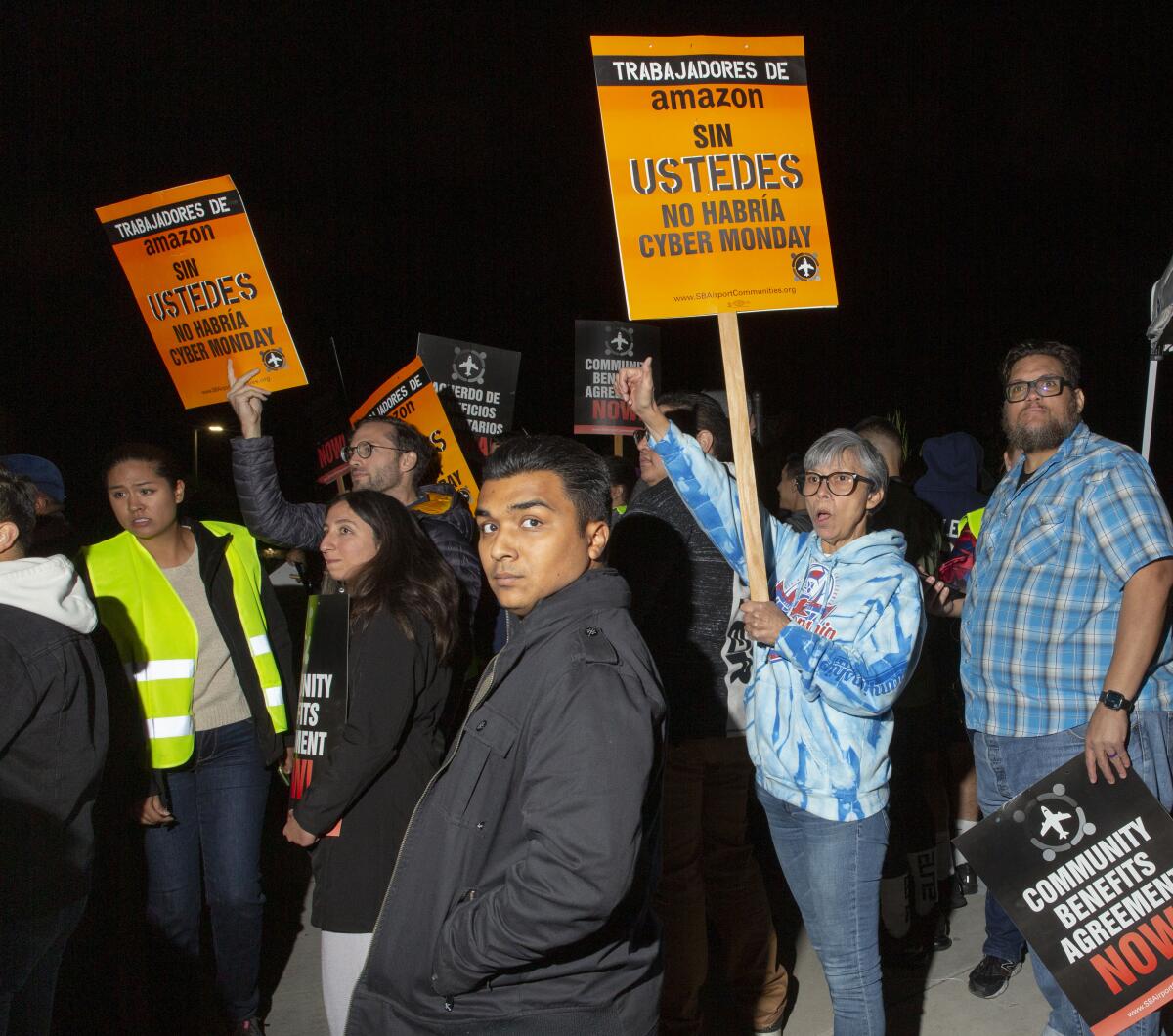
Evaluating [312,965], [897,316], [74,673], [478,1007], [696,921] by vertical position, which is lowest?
[312,965]

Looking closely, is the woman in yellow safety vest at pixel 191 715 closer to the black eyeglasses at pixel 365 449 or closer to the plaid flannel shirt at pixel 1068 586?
the black eyeglasses at pixel 365 449

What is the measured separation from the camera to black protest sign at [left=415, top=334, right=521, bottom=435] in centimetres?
612

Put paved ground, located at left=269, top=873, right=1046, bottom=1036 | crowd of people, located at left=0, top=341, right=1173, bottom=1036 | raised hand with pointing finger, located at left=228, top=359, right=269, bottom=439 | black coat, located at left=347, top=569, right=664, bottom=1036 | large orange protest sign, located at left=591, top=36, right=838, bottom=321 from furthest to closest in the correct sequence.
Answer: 1. raised hand with pointing finger, located at left=228, top=359, right=269, bottom=439
2. paved ground, located at left=269, top=873, right=1046, bottom=1036
3. large orange protest sign, located at left=591, top=36, right=838, bottom=321
4. crowd of people, located at left=0, top=341, right=1173, bottom=1036
5. black coat, located at left=347, top=569, right=664, bottom=1036

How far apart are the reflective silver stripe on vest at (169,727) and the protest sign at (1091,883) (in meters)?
2.67

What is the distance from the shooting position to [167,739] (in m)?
3.48

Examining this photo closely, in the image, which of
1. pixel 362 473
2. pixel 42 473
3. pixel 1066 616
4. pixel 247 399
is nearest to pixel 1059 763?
pixel 1066 616

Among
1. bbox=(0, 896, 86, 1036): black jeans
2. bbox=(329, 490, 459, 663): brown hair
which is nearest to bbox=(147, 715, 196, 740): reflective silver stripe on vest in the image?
bbox=(0, 896, 86, 1036): black jeans

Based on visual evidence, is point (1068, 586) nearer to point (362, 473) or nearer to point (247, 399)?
point (362, 473)

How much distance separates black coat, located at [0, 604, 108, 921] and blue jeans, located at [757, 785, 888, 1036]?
6.54ft

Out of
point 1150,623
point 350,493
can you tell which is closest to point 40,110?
point 350,493

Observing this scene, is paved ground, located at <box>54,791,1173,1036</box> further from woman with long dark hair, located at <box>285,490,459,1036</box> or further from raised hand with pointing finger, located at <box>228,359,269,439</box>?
raised hand with pointing finger, located at <box>228,359,269,439</box>

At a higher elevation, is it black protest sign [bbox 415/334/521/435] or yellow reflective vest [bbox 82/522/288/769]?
black protest sign [bbox 415/334/521/435]

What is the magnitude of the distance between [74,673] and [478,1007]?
5.20 ft

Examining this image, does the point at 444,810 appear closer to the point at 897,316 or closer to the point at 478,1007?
the point at 478,1007
